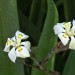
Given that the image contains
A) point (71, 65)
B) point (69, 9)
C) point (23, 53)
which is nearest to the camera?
point (23, 53)

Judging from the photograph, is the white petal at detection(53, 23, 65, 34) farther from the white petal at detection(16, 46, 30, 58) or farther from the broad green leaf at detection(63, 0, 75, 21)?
the broad green leaf at detection(63, 0, 75, 21)

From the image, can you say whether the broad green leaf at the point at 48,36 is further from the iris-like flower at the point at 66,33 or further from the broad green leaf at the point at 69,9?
the broad green leaf at the point at 69,9

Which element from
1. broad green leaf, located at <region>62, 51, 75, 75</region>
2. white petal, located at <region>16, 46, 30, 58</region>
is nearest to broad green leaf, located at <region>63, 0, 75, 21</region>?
broad green leaf, located at <region>62, 51, 75, 75</region>

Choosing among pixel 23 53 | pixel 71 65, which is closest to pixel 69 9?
pixel 71 65

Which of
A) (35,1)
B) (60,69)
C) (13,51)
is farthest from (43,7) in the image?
(13,51)

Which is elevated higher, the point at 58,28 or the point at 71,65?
the point at 58,28

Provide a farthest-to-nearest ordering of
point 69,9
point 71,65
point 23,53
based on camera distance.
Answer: point 69,9, point 71,65, point 23,53

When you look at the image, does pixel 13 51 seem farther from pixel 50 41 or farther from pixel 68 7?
pixel 68 7

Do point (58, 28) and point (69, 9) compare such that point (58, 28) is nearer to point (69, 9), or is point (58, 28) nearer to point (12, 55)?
point (12, 55)
